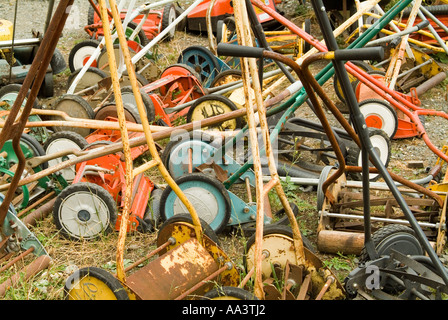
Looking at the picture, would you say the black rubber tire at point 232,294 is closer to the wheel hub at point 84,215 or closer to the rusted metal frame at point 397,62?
the wheel hub at point 84,215

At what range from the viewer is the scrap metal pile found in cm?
224

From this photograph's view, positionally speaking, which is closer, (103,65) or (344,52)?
(344,52)

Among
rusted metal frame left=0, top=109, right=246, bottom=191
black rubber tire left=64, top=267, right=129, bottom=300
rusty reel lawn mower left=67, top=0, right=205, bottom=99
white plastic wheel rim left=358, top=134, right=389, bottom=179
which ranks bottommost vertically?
black rubber tire left=64, top=267, right=129, bottom=300

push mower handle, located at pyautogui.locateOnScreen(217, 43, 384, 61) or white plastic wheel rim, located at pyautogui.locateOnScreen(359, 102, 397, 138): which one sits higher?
push mower handle, located at pyautogui.locateOnScreen(217, 43, 384, 61)

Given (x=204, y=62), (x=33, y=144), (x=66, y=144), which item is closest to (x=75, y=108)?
(x=66, y=144)

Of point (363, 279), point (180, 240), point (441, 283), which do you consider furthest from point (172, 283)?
point (441, 283)

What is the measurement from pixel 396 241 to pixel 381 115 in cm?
180

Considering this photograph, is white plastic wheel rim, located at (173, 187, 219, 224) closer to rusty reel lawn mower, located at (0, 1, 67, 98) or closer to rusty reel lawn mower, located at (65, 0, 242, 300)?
rusty reel lawn mower, located at (65, 0, 242, 300)

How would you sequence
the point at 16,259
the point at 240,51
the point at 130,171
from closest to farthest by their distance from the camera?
the point at 240,51 < the point at 130,171 < the point at 16,259

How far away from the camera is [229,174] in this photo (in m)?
3.47

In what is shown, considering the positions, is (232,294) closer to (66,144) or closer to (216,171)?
(216,171)

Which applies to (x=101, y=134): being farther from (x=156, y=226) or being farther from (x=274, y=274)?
(x=274, y=274)

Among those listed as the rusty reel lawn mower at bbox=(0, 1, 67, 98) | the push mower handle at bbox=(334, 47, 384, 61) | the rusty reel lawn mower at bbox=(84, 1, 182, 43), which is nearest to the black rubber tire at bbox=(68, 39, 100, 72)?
the rusty reel lawn mower at bbox=(0, 1, 67, 98)

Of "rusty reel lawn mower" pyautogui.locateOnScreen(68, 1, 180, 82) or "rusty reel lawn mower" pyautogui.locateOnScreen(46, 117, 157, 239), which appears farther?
"rusty reel lawn mower" pyautogui.locateOnScreen(68, 1, 180, 82)
